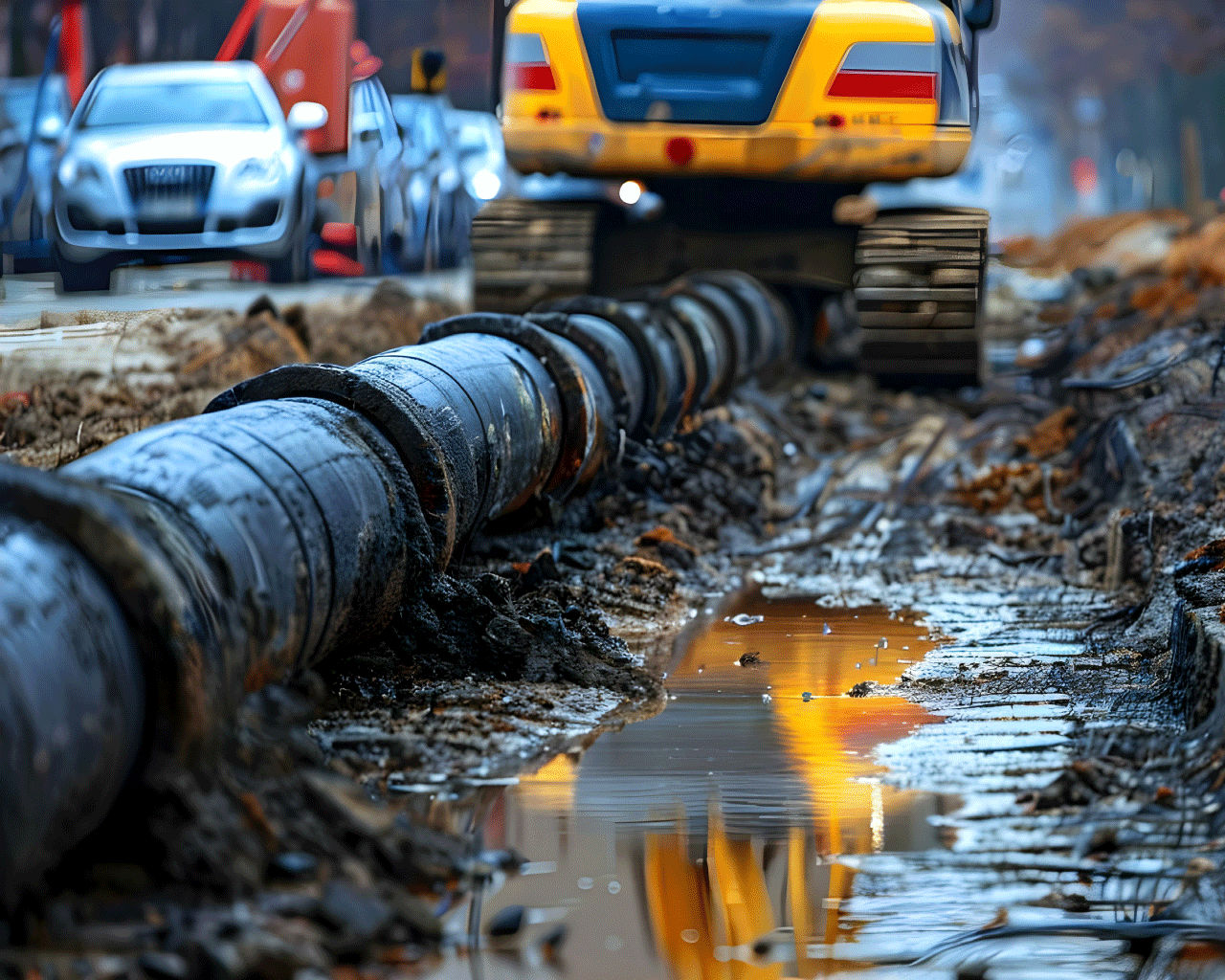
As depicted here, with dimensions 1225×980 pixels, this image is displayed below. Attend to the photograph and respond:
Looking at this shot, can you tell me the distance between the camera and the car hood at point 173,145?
10.1 meters

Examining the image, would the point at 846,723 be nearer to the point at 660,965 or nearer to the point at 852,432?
the point at 660,965

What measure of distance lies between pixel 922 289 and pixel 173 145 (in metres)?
4.84

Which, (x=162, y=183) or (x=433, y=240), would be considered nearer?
(x=162, y=183)

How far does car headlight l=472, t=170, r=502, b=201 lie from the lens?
651 inches

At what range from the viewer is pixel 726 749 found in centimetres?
393

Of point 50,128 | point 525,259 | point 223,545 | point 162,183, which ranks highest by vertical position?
point 50,128

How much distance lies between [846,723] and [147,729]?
6.35ft

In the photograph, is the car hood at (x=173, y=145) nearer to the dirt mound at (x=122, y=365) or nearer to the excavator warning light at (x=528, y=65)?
the dirt mound at (x=122, y=365)

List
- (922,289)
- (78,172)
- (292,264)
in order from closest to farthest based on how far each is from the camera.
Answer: (922,289)
(78,172)
(292,264)

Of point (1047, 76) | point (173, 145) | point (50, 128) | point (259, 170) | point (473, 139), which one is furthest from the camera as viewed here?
point (1047, 76)

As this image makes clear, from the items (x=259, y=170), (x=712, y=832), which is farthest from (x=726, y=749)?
(x=259, y=170)

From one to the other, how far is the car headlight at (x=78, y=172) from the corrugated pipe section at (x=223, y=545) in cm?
499

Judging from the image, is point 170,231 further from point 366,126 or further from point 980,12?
point 980,12

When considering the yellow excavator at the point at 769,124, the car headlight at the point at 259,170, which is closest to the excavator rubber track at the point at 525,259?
the yellow excavator at the point at 769,124
